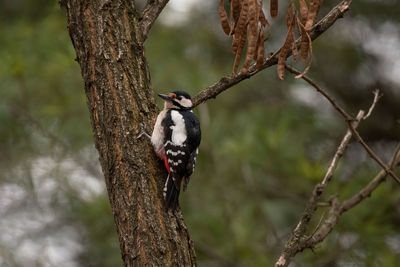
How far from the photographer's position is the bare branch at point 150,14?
3.09 metres

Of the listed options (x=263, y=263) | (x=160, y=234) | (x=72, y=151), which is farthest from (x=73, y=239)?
(x=160, y=234)

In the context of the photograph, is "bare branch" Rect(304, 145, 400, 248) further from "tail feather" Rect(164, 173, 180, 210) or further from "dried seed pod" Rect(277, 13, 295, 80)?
"dried seed pod" Rect(277, 13, 295, 80)

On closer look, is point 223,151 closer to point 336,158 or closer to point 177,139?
point 177,139

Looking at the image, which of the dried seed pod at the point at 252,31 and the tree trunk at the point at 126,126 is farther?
the tree trunk at the point at 126,126

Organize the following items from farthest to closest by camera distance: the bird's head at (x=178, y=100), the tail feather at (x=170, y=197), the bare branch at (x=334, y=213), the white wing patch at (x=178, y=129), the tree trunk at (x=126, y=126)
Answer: the bird's head at (x=178, y=100)
the white wing patch at (x=178, y=129)
the bare branch at (x=334, y=213)
the tail feather at (x=170, y=197)
the tree trunk at (x=126, y=126)

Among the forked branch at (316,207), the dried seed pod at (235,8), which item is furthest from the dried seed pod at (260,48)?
the forked branch at (316,207)

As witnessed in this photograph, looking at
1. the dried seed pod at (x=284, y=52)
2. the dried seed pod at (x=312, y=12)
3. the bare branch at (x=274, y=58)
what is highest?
the bare branch at (x=274, y=58)

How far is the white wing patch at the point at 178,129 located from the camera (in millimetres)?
3752

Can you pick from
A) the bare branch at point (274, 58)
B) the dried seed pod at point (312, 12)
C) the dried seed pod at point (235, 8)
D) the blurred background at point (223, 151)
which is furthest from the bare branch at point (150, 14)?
the blurred background at point (223, 151)

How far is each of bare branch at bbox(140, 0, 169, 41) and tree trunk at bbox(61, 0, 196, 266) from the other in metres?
0.07

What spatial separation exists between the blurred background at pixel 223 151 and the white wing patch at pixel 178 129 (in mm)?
1725

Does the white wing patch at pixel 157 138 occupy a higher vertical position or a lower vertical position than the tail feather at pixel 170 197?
higher

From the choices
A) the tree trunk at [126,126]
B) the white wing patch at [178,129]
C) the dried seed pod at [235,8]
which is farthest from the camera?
the white wing patch at [178,129]

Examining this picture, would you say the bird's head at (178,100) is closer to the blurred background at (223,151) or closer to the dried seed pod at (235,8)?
the blurred background at (223,151)
